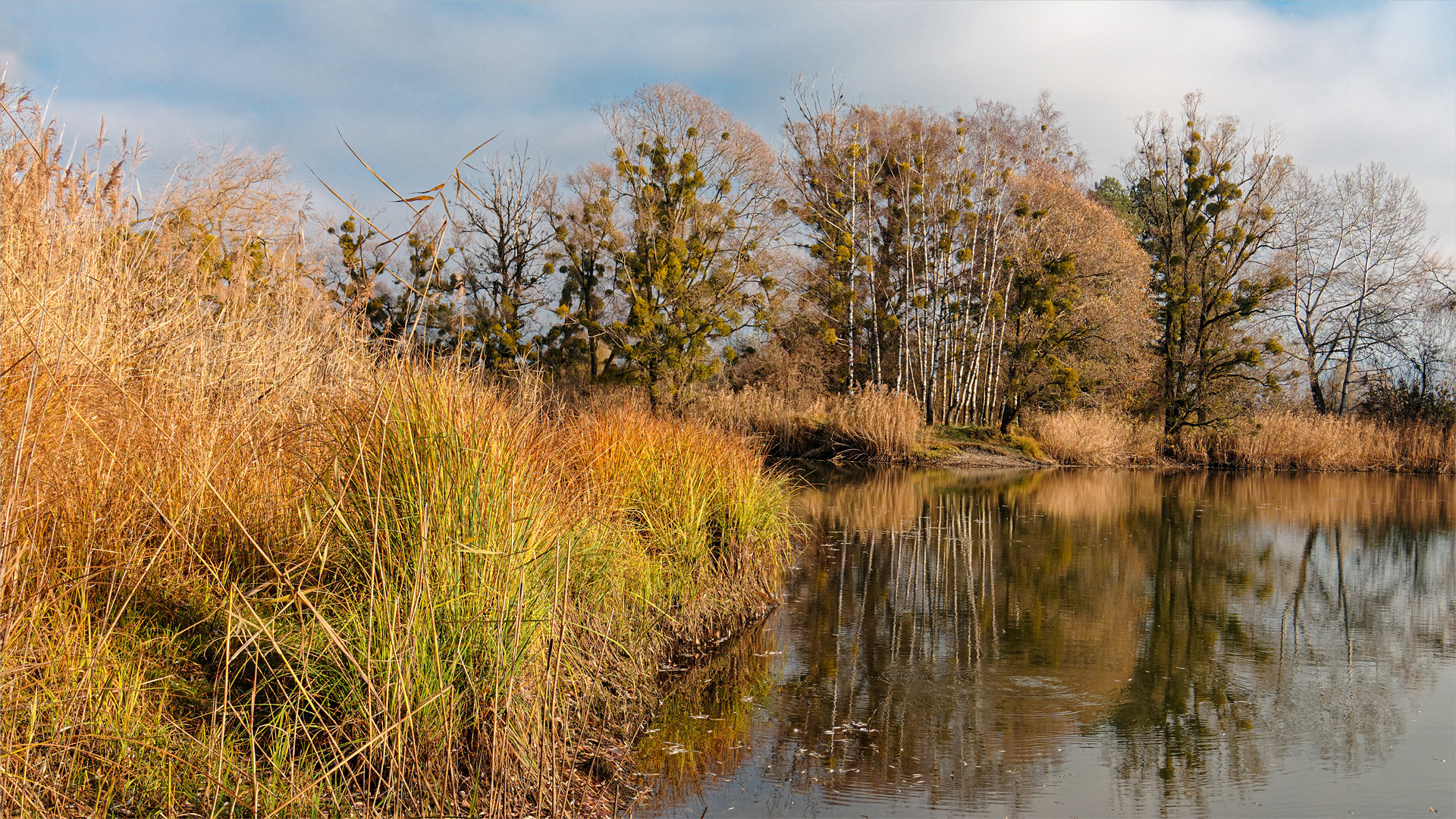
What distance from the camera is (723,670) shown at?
551cm

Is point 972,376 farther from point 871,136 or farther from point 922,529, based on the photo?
point 922,529

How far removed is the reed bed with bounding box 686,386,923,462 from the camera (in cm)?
2155

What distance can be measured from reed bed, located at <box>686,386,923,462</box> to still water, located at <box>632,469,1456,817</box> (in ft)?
34.2

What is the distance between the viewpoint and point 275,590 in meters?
3.63

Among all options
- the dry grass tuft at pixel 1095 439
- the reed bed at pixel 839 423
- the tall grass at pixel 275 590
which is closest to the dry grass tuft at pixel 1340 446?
the dry grass tuft at pixel 1095 439

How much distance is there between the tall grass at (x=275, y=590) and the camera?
2807mm

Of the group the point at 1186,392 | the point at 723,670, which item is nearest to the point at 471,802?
the point at 723,670

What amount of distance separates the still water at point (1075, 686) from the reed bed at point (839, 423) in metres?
10.4

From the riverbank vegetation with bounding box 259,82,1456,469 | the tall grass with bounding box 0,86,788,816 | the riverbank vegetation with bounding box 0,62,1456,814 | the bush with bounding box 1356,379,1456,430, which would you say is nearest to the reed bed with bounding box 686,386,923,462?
the riverbank vegetation with bounding box 259,82,1456,469

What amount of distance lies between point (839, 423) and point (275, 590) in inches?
743

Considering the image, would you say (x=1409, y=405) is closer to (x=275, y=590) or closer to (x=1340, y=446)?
(x=1340, y=446)

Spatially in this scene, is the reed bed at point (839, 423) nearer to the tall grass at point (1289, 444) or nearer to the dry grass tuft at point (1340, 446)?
the tall grass at point (1289, 444)

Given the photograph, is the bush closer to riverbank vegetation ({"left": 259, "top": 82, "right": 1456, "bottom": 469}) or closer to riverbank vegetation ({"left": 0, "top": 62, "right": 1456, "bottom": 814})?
riverbank vegetation ({"left": 259, "top": 82, "right": 1456, "bottom": 469})

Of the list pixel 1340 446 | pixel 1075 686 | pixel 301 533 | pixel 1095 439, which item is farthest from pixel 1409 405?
pixel 301 533
